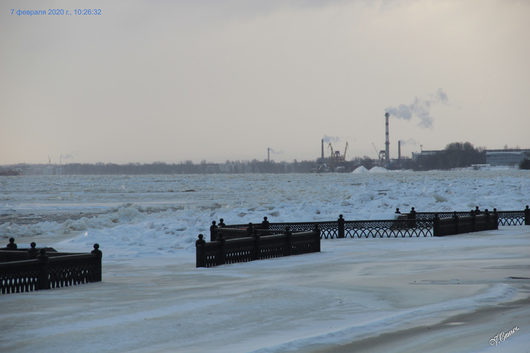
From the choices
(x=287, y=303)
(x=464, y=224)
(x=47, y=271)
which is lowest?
(x=287, y=303)

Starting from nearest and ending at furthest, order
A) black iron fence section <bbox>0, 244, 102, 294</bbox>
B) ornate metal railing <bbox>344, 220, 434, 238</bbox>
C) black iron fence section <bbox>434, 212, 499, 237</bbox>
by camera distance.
Result: black iron fence section <bbox>0, 244, 102, 294</bbox> < black iron fence section <bbox>434, 212, 499, 237</bbox> < ornate metal railing <bbox>344, 220, 434, 238</bbox>

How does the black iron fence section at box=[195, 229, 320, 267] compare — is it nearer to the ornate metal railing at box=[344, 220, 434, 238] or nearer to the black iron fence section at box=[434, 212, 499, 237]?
the ornate metal railing at box=[344, 220, 434, 238]

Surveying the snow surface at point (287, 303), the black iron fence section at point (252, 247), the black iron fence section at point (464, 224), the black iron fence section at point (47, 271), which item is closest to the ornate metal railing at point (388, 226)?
the black iron fence section at point (464, 224)

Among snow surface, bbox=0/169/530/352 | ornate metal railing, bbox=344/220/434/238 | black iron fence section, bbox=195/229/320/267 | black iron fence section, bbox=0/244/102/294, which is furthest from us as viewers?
ornate metal railing, bbox=344/220/434/238

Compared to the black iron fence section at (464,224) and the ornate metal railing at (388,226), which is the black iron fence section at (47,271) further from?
the black iron fence section at (464,224)

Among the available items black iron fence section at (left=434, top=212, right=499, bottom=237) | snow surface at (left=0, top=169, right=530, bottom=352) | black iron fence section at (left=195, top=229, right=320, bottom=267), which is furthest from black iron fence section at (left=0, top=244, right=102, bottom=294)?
black iron fence section at (left=434, top=212, right=499, bottom=237)

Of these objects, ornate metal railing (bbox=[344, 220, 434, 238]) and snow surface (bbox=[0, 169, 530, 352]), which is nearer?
snow surface (bbox=[0, 169, 530, 352])

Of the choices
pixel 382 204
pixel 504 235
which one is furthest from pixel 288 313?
pixel 382 204

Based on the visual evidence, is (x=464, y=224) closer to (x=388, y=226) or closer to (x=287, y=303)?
(x=388, y=226)

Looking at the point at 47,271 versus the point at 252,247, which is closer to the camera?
the point at 47,271

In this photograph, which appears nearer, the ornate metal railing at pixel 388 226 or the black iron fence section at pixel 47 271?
the black iron fence section at pixel 47 271

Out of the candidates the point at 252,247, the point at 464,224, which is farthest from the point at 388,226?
the point at 252,247

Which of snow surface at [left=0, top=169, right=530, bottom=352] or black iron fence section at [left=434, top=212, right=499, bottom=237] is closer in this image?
snow surface at [left=0, top=169, right=530, bottom=352]

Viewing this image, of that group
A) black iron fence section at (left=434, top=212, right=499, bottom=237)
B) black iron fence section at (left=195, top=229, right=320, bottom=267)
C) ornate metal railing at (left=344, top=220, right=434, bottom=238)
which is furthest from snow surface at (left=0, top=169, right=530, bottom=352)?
ornate metal railing at (left=344, top=220, right=434, bottom=238)
